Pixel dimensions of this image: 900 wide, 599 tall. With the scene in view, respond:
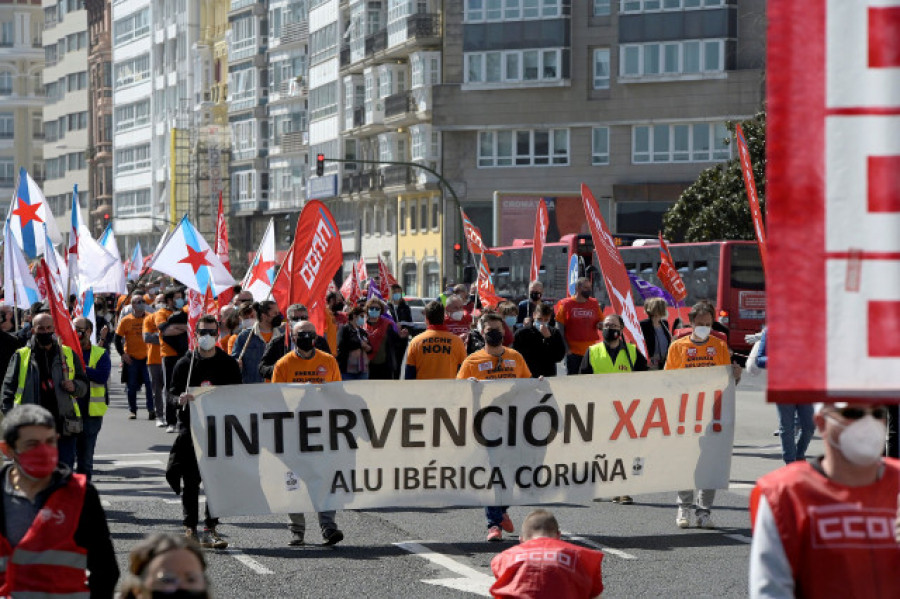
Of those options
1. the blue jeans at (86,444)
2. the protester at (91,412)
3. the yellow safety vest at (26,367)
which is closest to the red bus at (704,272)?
the protester at (91,412)

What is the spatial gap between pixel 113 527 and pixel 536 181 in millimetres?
61852

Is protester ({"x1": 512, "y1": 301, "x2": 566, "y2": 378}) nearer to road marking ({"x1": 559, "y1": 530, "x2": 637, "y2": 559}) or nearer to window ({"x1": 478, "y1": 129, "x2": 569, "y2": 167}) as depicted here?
road marking ({"x1": 559, "y1": 530, "x2": 637, "y2": 559})

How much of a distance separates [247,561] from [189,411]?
45.2 inches

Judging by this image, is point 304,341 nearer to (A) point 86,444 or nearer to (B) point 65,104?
(A) point 86,444

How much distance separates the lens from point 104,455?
20047mm

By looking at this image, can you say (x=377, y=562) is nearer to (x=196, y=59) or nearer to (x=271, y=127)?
(x=271, y=127)

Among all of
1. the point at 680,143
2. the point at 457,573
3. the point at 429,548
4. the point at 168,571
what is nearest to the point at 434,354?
the point at 429,548

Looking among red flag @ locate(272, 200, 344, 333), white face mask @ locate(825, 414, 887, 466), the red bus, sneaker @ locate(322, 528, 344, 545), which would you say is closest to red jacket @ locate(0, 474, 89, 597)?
white face mask @ locate(825, 414, 887, 466)

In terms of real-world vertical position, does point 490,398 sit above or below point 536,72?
below

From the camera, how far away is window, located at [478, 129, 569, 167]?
245 feet

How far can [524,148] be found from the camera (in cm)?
7531

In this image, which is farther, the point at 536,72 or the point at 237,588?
the point at 536,72

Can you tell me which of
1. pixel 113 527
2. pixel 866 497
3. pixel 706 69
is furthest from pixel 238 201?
pixel 866 497

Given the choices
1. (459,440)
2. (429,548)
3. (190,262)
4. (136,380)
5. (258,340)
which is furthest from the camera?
(190,262)
